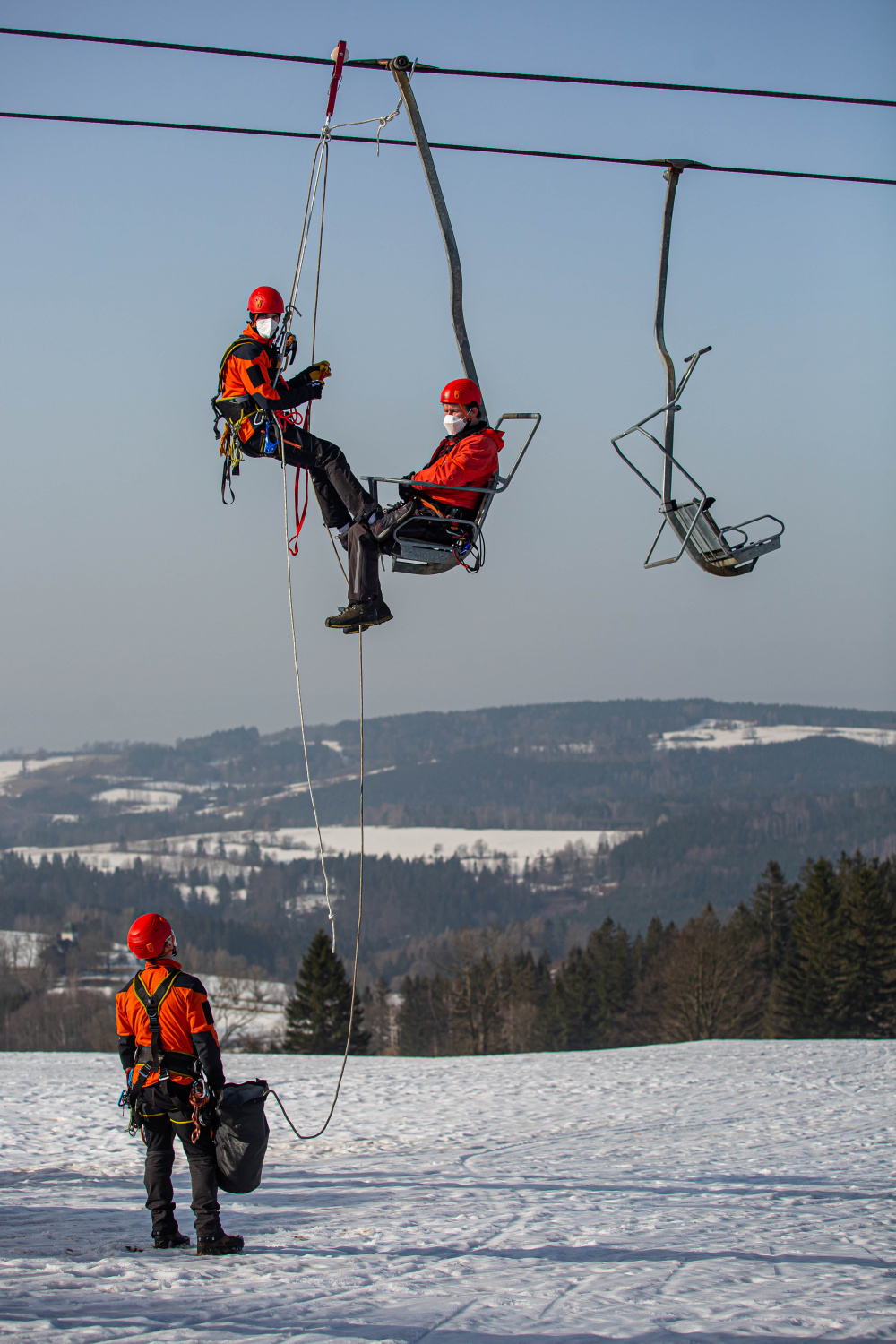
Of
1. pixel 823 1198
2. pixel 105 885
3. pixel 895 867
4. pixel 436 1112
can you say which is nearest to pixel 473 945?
pixel 895 867

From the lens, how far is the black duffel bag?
8156 mm

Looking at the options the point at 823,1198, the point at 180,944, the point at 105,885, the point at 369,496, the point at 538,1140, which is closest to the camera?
the point at 369,496

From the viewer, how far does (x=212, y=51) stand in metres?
8.68

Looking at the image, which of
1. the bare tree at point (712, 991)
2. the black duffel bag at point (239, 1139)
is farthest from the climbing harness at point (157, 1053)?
the bare tree at point (712, 991)

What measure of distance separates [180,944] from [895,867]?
92.3 m

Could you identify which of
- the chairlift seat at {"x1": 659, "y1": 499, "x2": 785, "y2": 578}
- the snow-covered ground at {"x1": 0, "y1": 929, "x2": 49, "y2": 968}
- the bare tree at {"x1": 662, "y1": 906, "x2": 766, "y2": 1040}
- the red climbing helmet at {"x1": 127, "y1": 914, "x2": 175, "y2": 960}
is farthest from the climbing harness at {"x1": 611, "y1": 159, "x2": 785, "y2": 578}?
the snow-covered ground at {"x1": 0, "y1": 929, "x2": 49, "y2": 968}

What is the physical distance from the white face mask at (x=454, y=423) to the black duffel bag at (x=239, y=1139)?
5.12m

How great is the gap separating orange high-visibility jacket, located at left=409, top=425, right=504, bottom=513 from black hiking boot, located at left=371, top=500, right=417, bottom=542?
0.59ft

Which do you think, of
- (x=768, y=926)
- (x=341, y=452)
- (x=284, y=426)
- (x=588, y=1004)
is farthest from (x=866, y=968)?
(x=284, y=426)

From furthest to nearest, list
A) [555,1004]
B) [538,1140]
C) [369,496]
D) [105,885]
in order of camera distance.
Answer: [105,885] < [555,1004] < [538,1140] < [369,496]

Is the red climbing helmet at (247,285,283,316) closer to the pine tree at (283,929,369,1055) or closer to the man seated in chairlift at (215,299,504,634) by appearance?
the man seated in chairlift at (215,299,504,634)

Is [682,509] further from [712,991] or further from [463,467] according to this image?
[712,991]

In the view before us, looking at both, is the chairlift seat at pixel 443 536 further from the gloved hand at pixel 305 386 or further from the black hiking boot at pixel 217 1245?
the black hiking boot at pixel 217 1245

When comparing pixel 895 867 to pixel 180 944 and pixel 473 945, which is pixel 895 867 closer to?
→ pixel 473 945
